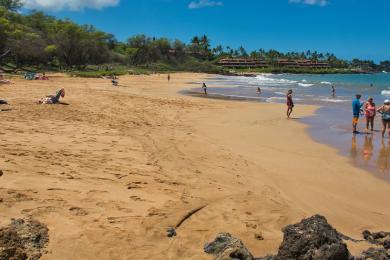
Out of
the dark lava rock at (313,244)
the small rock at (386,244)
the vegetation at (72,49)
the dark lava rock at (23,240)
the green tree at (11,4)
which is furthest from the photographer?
the green tree at (11,4)

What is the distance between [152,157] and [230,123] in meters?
8.14

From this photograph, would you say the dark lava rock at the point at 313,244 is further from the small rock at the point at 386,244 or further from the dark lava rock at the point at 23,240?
the dark lava rock at the point at 23,240

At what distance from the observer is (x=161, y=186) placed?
7.10m

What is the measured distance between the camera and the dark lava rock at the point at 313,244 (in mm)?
4031

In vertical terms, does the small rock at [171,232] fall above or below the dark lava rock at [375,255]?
below

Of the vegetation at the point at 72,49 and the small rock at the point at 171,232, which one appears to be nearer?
the small rock at the point at 171,232

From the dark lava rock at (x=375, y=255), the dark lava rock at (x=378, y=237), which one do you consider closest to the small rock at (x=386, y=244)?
the dark lava rock at (x=378, y=237)

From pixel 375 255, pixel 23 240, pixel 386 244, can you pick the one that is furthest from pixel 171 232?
pixel 386 244

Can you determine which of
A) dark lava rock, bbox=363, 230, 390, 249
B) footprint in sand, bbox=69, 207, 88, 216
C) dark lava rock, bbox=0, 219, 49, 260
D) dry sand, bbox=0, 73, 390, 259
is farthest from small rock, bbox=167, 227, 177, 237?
dark lava rock, bbox=363, 230, 390, 249

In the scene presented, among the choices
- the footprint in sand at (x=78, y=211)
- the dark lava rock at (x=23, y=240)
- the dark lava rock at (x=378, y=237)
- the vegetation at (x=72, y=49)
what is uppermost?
the vegetation at (x=72, y=49)

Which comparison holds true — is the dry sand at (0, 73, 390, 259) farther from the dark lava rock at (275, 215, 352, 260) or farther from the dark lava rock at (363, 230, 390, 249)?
the dark lava rock at (275, 215, 352, 260)

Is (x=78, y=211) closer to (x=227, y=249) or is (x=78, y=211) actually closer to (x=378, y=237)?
(x=227, y=249)

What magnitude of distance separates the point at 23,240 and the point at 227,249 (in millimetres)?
2200

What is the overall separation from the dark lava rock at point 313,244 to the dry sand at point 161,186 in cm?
89
